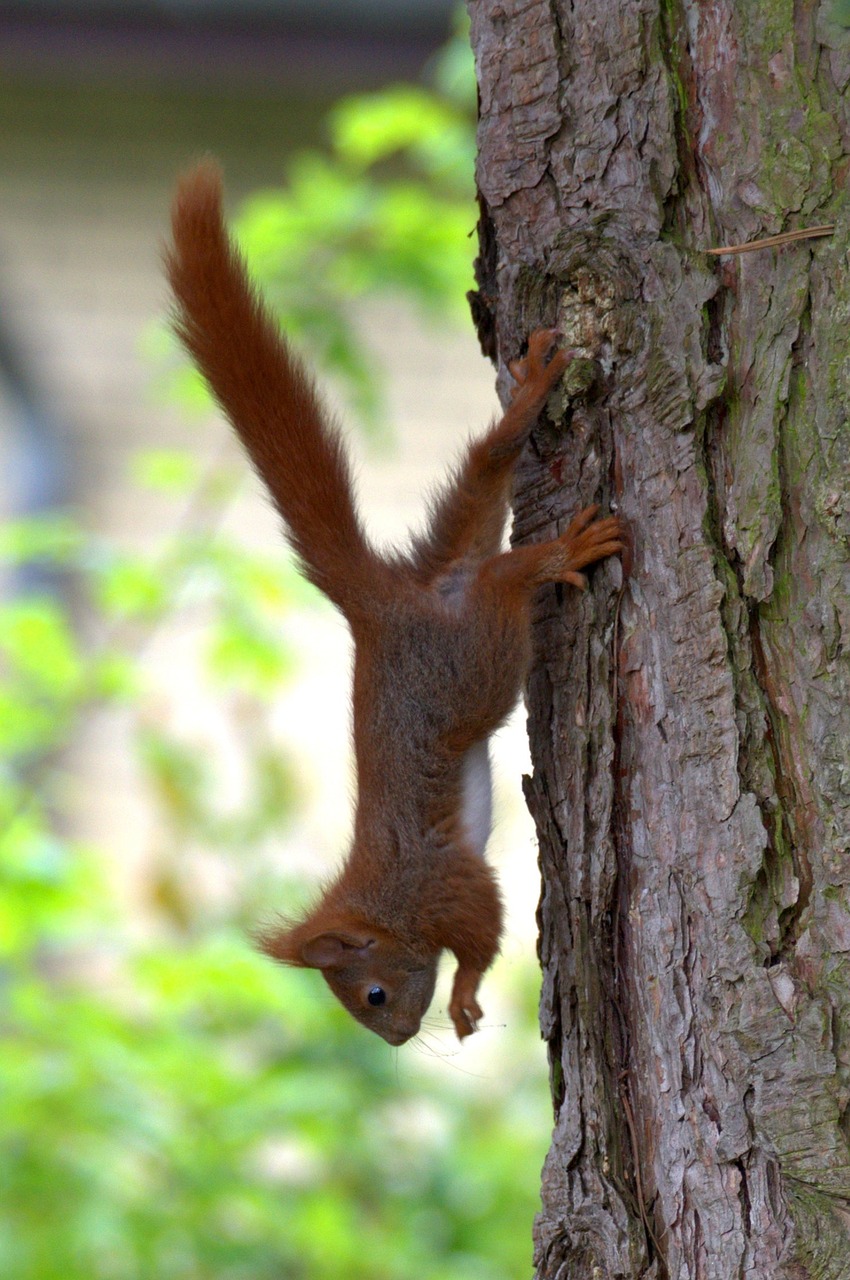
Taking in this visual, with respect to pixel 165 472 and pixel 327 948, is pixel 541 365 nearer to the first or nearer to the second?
pixel 327 948

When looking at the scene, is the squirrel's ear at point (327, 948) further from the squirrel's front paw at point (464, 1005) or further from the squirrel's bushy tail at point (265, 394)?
the squirrel's bushy tail at point (265, 394)

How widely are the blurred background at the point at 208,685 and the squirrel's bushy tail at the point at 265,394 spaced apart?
392 mm

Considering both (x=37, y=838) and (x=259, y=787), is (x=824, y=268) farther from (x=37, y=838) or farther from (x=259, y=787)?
(x=259, y=787)

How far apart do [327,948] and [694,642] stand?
850mm

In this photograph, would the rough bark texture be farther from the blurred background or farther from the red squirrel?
the blurred background

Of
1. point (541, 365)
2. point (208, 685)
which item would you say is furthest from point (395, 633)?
point (208, 685)

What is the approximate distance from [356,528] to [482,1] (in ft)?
2.05

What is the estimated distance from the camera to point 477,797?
1.82 meters

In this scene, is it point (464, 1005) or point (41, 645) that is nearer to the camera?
point (464, 1005)

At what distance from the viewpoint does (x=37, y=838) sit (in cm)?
267

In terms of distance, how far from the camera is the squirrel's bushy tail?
1599 millimetres

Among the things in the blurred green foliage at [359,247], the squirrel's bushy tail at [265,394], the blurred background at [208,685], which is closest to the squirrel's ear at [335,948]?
the blurred background at [208,685]

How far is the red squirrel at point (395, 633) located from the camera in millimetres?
1602

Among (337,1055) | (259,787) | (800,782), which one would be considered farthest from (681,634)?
(259,787)
